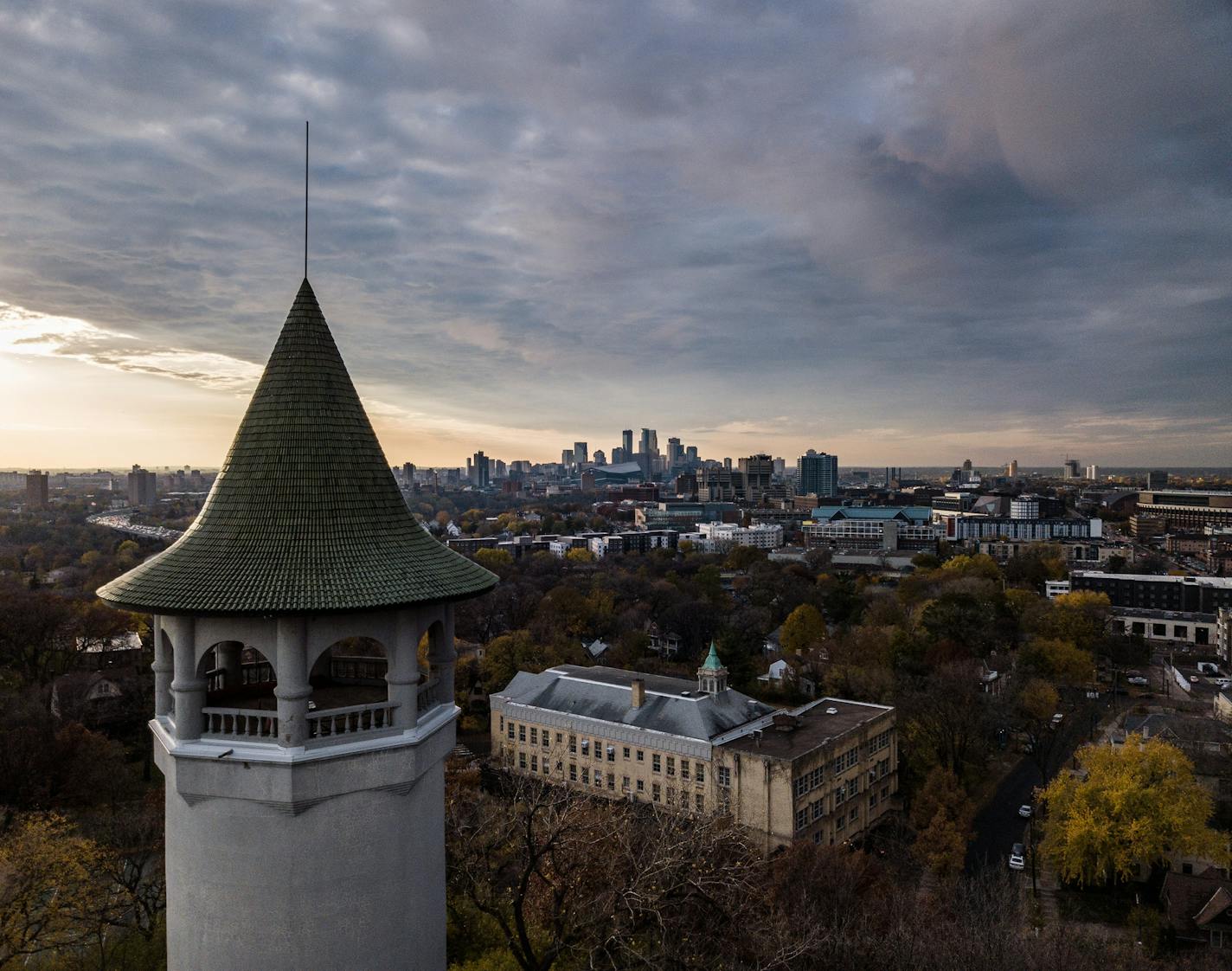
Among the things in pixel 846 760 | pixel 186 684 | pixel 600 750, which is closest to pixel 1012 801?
pixel 846 760

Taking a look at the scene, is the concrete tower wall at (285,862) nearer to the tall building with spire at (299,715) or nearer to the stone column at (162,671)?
the tall building with spire at (299,715)

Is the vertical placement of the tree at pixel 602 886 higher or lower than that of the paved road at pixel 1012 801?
higher

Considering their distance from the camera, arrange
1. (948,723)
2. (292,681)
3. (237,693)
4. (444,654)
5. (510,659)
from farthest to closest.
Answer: (510,659) → (948,723) → (237,693) → (444,654) → (292,681)

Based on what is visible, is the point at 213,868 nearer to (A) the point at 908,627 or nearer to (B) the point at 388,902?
(B) the point at 388,902

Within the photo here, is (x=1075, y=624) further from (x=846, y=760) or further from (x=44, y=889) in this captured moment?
(x=44, y=889)

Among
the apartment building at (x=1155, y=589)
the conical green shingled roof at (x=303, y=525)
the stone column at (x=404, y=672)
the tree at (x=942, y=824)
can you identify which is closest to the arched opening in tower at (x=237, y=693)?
the conical green shingled roof at (x=303, y=525)

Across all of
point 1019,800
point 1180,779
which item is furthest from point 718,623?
point 1180,779

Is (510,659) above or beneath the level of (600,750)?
above
